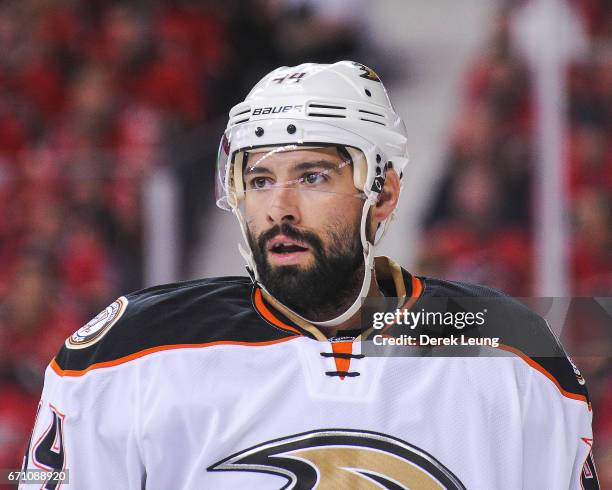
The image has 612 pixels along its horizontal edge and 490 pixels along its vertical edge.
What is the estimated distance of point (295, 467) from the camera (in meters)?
1.58

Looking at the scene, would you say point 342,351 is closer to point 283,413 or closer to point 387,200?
point 283,413

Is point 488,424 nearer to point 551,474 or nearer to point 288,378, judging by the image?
point 551,474

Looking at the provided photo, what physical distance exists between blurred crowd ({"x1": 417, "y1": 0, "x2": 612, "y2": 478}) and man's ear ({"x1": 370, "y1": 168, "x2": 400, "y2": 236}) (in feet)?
4.97

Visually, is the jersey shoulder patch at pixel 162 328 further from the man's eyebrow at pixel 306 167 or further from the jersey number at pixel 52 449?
the man's eyebrow at pixel 306 167

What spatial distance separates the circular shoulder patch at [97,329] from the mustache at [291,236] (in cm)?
24

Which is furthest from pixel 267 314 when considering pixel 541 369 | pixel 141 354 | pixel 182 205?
pixel 182 205

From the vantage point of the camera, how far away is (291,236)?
172 cm

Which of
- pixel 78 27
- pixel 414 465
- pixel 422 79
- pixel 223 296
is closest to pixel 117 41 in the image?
pixel 78 27

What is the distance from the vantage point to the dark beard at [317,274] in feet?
5.66

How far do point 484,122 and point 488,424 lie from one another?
2334 mm

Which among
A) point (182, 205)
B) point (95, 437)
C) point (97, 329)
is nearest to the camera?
point (95, 437)

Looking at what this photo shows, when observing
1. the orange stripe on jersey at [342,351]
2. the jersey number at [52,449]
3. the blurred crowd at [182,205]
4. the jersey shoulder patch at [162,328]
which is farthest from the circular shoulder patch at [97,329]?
the blurred crowd at [182,205]

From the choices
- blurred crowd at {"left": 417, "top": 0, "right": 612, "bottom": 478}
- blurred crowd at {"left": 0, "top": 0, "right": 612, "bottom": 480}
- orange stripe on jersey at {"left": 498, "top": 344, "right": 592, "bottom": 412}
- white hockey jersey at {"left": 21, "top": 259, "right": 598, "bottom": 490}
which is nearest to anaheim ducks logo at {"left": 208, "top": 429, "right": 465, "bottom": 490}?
white hockey jersey at {"left": 21, "top": 259, "right": 598, "bottom": 490}

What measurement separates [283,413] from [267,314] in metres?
0.18
